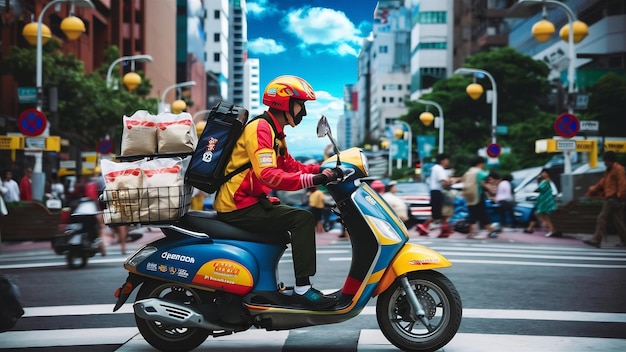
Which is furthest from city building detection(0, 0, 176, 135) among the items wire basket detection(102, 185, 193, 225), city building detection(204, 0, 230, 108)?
city building detection(204, 0, 230, 108)

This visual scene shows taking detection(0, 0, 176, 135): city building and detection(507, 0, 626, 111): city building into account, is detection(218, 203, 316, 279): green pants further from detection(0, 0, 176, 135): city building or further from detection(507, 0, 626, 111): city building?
detection(507, 0, 626, 111): city building

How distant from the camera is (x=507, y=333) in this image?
687 centimetres

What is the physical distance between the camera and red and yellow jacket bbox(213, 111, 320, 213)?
5715 millimetres

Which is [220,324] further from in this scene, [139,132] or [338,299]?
[139,132]

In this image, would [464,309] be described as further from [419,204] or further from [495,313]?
[419,204]

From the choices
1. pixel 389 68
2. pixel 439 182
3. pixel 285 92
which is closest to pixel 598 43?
pixel 439 182

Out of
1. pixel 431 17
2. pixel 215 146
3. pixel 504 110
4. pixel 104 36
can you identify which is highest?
pixel 431 17

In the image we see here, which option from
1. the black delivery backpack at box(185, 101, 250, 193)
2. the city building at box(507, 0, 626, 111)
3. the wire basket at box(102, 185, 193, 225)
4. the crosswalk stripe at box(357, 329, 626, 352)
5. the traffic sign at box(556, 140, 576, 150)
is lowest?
the crosswalk stripe at box(357, 329, 626, 352)

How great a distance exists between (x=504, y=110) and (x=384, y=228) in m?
52.6

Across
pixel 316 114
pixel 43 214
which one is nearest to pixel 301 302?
pixel 316 114

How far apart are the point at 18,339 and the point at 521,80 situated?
172 feet

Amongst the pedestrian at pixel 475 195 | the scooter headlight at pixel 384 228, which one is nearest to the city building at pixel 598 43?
the pedestrian at pixel 475 195

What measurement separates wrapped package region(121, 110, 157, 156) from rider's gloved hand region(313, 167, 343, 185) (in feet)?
3.78

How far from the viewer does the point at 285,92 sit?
5871mm
